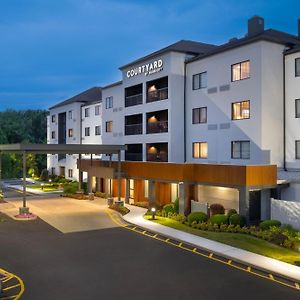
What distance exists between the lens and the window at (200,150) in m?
35.3

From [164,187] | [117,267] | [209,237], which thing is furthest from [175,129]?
[117,267]

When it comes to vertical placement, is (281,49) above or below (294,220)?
above

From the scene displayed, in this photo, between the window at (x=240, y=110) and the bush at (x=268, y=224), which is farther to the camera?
the window at (x=240, y=110)

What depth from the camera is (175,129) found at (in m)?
36.9

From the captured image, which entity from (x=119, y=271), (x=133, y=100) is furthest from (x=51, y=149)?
(x=119, y=271)

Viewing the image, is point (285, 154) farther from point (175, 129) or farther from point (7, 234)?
point (7, 234)

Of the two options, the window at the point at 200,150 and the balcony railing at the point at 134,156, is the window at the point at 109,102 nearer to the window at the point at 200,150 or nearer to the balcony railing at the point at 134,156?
the balcony railing at the point at 134,156

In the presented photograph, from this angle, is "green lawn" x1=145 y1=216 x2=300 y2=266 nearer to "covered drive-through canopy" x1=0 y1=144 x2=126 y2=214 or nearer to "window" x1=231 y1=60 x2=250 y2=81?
"covered drive-through canopy" x1=0 y1=144 x2=126 y2=214

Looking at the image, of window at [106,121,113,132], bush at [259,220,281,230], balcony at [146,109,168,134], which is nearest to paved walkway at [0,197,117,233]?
balcony at [146,109,168,134]

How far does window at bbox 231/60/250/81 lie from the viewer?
30.6m

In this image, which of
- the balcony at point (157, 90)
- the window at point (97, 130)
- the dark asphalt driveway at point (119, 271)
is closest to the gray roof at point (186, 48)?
the balcony at point (157, 90)

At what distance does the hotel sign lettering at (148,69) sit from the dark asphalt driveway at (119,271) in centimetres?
1999

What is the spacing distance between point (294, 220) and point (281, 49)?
14.0 m

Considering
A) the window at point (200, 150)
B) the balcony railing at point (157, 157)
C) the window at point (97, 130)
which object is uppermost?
the window at point (97, 130)
